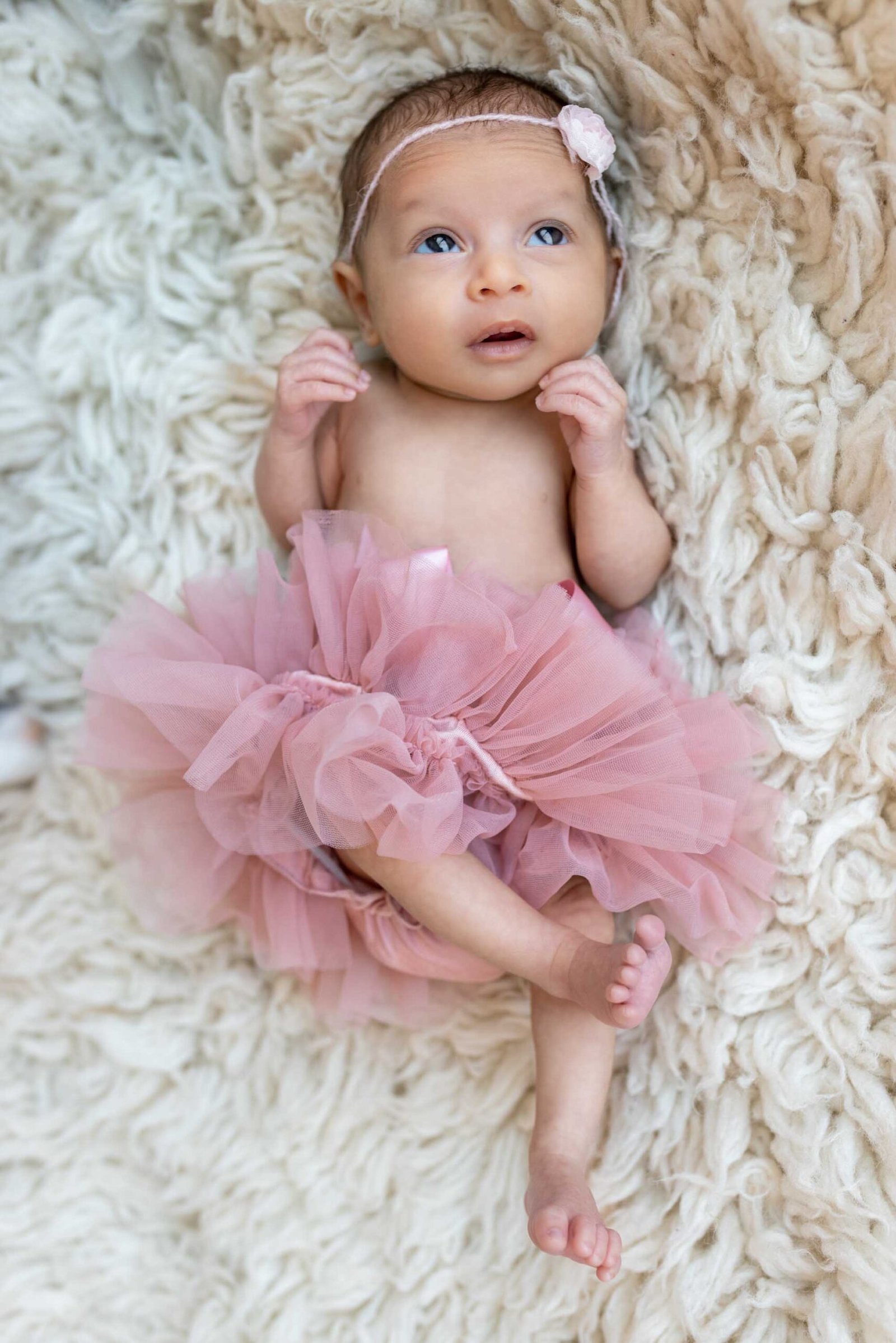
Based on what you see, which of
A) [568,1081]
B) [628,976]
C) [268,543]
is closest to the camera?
[628,976]

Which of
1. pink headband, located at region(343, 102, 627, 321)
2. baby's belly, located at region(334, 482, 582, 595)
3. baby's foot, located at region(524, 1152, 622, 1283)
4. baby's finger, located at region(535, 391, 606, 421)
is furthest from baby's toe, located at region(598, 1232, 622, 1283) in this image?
pink headband, located at region(343, 102, 627, 321)

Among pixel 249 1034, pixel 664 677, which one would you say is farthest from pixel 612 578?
pixel 249 1034

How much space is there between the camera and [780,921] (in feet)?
3.87

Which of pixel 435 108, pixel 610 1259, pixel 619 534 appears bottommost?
pixel 610 1259

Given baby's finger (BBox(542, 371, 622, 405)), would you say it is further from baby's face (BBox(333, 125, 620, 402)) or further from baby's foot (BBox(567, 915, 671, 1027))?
baby's foot (BBox(567, 915, 671, 1027))

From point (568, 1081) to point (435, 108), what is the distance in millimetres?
956

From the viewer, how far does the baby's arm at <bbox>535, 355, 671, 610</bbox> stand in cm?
121

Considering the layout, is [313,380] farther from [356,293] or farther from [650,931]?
[650,931]

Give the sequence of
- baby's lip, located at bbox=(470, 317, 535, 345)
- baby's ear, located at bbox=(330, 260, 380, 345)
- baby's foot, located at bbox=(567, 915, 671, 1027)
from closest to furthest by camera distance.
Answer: baby's foot, located at bbox=(567, 915, 671, 1027)
baby's lip, located at bbox=(470, 317, 535, 345)
baby's ear, located at bbox=(330, 260, 380, 345)

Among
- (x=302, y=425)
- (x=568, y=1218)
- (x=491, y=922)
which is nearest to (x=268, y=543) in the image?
(x=302, y=425)

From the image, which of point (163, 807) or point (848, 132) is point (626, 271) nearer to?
point (848, 132)

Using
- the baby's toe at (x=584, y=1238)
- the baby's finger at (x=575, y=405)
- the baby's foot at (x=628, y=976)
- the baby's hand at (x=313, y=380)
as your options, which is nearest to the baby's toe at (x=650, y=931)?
the baby's foot at (x=628, y=976)

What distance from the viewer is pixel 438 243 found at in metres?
1.22

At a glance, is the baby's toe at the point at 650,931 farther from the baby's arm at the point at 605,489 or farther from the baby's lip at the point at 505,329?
the baby's lip at the point at 505,329
